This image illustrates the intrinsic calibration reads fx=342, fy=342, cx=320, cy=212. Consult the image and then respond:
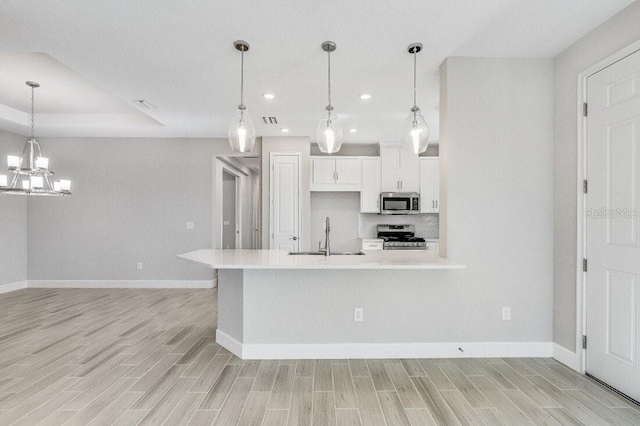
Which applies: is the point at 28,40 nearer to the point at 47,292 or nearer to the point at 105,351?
the point at 105,351

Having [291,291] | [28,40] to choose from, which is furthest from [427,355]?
[28,40]

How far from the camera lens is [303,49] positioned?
281cm

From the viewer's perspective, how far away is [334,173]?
5.79m

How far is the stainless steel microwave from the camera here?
5.75 meters

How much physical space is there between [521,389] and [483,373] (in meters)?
0.29

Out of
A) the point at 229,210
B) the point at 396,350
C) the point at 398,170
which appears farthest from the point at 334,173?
the point at 396,350

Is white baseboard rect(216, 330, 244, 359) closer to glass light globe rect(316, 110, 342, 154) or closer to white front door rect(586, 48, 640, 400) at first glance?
glass light globe rect(316, 110, 342, 154)

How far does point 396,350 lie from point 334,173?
3.41 meters

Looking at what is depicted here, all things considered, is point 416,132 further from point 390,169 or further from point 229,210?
point 229,210

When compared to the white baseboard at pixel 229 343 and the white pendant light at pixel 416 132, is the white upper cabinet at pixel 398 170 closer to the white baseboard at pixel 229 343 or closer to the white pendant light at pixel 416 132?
the white pendant light at pixel 416 132

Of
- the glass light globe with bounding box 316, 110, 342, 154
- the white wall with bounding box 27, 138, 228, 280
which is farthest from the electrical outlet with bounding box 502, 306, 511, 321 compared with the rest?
the white wall with bounding box 27, 138, 228, 280

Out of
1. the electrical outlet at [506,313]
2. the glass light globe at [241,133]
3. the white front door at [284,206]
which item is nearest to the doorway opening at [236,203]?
the white front door at [284,206]

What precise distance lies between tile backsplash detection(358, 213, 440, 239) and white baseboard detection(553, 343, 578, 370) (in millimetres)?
3464

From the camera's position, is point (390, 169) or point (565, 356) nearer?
point (565, 356)
